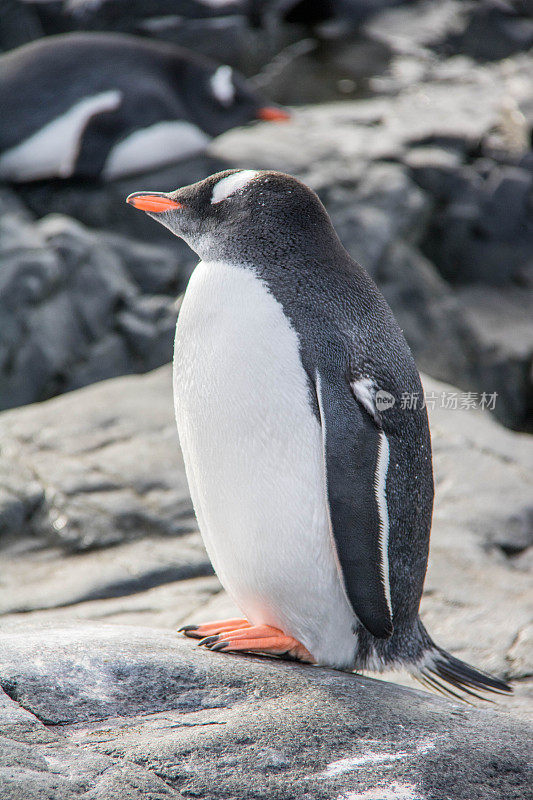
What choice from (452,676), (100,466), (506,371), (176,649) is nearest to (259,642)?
(176,649)

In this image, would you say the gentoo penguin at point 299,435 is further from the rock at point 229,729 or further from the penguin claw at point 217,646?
the rock at point 229,729

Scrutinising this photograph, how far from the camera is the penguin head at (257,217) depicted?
Result: 2293 mm

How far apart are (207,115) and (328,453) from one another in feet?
14.3

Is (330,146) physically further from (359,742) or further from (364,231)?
(359,742)

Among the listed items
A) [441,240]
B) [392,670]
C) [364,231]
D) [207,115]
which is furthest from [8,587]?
[441,240]

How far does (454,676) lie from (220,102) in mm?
4553

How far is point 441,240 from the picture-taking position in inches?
257

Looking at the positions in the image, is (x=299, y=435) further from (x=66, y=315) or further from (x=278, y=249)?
(x=66, y=315)

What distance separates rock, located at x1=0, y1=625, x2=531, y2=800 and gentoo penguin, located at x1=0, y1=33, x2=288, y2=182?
4.00 meters

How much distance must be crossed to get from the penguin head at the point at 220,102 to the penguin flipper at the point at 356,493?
4156 millimetres

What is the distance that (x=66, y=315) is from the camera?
4.86 metres

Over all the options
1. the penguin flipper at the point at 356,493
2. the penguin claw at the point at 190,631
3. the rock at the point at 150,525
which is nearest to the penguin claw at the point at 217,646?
the penguin claw at the point at 190,631

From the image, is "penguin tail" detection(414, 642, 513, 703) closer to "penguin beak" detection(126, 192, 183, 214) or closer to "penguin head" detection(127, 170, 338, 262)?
"penguin head" detection(127, 170, 338, 262)

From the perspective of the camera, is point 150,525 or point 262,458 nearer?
point 262,458
